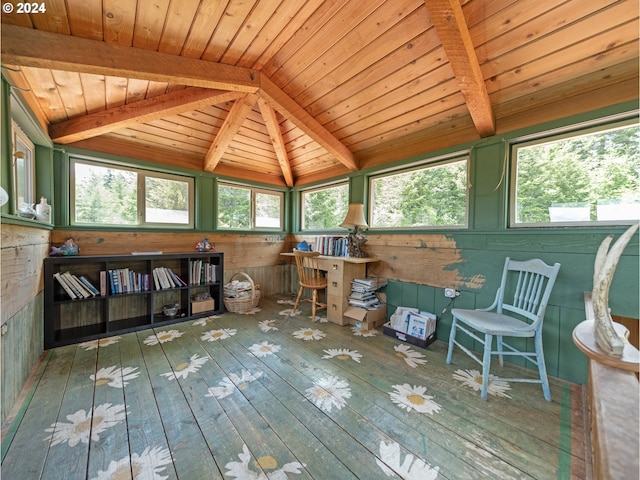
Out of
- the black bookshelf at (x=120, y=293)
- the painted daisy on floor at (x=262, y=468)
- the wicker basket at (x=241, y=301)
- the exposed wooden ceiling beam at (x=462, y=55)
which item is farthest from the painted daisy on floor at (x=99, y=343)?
the exposed wooden ceiling beam at (x=462, y=55)

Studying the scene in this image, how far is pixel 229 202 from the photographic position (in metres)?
4.11

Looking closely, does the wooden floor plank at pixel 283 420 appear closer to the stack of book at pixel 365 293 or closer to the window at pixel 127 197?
the stack of book at pixel 365 293

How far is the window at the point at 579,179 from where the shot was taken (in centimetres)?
180

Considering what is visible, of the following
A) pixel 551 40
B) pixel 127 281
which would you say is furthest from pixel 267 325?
pixel 551 40

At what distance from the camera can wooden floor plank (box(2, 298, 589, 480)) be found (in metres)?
1.21

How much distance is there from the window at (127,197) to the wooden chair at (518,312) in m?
3.72

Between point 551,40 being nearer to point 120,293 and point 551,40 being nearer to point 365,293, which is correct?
point 365,293

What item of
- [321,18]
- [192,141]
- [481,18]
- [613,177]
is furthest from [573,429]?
[192,141]

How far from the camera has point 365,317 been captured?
9.48ft

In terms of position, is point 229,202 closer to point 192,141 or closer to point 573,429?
point 192,141

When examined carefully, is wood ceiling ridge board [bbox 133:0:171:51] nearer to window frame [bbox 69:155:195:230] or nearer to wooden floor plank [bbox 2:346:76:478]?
window frame [bbox 69:155:195:230]

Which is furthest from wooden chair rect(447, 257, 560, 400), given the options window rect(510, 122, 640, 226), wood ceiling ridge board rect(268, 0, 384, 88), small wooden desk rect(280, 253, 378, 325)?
wood ceiling ridge board rect(268, 0, 384, 88)

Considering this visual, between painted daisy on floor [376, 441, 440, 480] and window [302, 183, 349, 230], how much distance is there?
2.96 metres

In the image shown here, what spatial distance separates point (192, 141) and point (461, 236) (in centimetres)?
358
